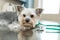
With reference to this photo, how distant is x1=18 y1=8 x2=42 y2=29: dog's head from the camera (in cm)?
78

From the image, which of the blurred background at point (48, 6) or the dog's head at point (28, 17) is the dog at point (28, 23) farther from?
the blurred background at point (48, 6)

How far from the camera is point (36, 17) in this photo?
0.85 metres

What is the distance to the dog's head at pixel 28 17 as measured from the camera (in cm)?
78

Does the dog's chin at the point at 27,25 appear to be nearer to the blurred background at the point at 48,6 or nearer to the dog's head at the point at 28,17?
the dog's head at the point at 28,17

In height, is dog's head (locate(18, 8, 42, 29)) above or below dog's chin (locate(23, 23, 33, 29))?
above

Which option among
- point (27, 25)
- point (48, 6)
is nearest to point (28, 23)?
point (27, 25)

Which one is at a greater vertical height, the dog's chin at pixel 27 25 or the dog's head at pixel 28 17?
the dog's head at pixel 28 17

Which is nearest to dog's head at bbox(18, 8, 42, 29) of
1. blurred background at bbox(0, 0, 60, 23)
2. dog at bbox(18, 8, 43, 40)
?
dog at bbox(18, 8, 43, 40)

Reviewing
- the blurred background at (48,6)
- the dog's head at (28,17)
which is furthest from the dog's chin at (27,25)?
the blurred background at (48,6)

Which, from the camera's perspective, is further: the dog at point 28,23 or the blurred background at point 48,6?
the blurred background at point 48,6

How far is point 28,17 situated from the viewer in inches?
30.9

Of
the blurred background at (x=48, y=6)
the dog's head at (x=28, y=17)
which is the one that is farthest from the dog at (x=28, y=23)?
the blurred background at (x=48, y=6)

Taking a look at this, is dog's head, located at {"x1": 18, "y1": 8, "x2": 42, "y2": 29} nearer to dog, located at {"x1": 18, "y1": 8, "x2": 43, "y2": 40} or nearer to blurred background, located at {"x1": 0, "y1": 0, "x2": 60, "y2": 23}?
dog, located at {"x1": 18, "y1": 8, "x2": 43, "y2": 40}

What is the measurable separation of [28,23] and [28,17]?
0.04 metres
